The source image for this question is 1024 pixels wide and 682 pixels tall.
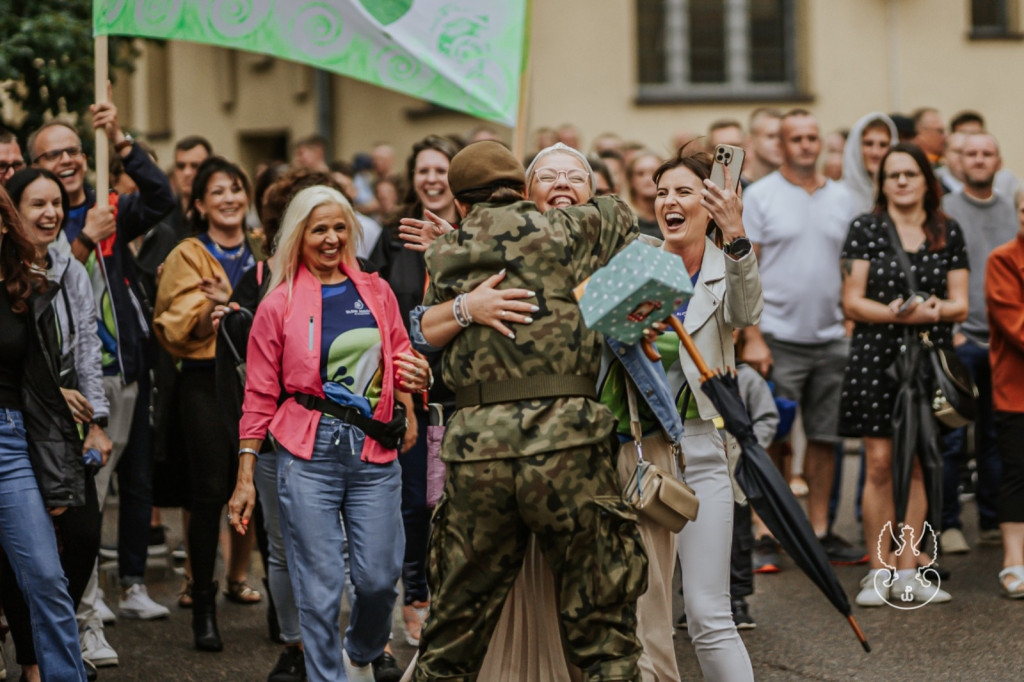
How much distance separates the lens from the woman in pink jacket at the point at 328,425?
20.3 feet

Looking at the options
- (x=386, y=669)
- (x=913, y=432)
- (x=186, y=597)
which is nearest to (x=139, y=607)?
(x=186, y=597)

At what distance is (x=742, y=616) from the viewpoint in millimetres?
7715

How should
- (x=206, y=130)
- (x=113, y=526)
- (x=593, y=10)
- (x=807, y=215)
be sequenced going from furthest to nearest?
(x=206, y=130), (x=593, y=10), (x=113, y=526), (x=807, y=215)

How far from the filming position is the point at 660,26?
65.9ft

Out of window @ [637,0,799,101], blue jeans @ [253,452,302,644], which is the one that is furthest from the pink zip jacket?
window @ [637,0,799,101]

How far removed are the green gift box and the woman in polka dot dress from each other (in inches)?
140

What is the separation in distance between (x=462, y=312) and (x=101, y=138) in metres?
2.84

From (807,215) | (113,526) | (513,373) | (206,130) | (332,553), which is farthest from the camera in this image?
(206,130)

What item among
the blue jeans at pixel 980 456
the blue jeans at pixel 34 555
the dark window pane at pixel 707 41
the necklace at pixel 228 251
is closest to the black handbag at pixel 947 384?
the blue jeans at pixel 980 456

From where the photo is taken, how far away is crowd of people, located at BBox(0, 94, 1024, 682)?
5.19 metres

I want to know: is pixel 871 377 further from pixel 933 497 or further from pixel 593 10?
pixel 593 10

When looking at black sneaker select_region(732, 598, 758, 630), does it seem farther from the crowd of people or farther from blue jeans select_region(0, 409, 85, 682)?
blue jeans select_region(0, 409, 85, 682)

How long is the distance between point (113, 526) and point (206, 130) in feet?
52.3

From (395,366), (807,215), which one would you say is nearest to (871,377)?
(807,215)
